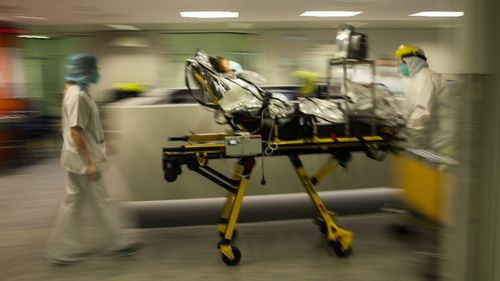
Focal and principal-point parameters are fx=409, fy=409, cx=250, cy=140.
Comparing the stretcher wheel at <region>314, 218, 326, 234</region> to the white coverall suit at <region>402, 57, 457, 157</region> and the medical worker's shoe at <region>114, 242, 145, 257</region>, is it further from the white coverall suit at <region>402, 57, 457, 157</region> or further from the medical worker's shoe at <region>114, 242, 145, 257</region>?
the medical worker's shoe at <region>114, 242, 145, 257</region>

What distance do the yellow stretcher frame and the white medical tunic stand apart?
1.83 feet

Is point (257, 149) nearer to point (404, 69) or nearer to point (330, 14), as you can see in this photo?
point (404, 69)

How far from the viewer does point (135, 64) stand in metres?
7.56

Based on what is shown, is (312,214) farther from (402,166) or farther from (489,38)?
(489,38)

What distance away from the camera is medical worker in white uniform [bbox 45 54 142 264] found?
9.23 ft

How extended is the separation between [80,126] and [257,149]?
121 centimetres

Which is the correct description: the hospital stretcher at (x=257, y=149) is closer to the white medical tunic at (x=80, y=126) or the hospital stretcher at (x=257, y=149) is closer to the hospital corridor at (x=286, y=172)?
the hospital corridor at (x=286, y=172)

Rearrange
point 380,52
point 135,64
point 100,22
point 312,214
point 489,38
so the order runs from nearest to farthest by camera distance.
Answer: point 489,38 < point 312,214 < point 100,22 < point 380,52 < point 135,64

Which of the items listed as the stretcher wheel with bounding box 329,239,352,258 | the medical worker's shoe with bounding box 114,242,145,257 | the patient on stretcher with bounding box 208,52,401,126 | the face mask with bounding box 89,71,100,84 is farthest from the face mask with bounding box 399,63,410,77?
the medical worker's shoe with bounding box 114,242,145,257

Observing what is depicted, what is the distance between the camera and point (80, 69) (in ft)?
9.47

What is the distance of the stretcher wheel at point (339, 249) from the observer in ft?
9.41

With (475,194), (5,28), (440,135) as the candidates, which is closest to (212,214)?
(440,135)

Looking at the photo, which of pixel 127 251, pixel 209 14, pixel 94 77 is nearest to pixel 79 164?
pixel 94 77

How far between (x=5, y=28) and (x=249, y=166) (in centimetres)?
509
